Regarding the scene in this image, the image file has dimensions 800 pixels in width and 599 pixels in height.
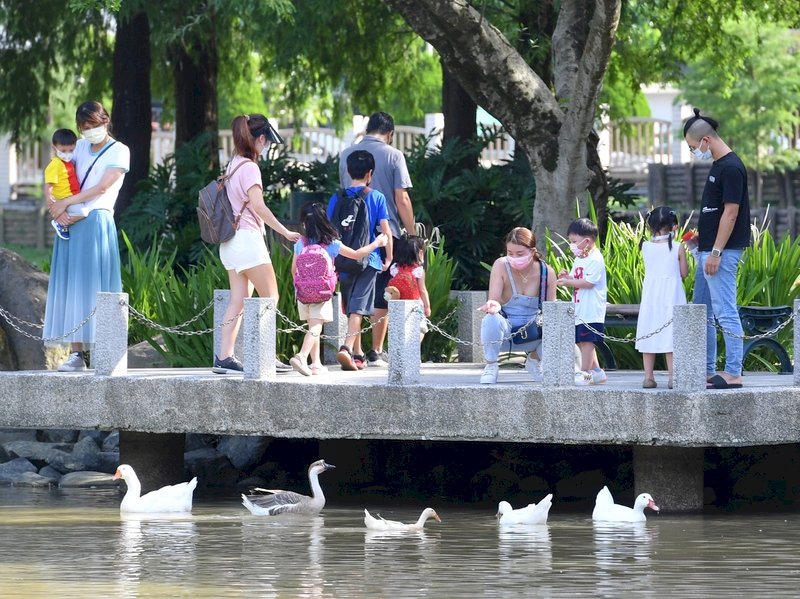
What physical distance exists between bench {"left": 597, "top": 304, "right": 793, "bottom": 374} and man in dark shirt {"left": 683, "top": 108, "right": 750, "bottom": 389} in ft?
1.88

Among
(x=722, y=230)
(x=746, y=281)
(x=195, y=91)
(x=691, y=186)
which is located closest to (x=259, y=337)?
(x=722, y=230)

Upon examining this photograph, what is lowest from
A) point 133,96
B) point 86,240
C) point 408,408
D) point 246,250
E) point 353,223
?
point 408,408

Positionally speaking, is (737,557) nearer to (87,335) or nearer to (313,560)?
(313,560)

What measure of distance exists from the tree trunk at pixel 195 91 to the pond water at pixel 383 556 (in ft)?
39.0

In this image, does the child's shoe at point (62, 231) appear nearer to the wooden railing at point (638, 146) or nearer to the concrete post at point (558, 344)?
the concrete post at point (558, 344)

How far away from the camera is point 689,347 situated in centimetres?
1145

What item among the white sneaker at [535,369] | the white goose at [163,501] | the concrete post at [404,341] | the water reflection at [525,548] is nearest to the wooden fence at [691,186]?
the white sneaker at [535,369]

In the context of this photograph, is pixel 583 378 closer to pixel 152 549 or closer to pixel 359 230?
pixel 359 230

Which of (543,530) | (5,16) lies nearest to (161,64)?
(5,16)

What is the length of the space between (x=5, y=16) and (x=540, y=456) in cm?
1224

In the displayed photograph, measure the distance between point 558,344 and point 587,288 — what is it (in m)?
0.68

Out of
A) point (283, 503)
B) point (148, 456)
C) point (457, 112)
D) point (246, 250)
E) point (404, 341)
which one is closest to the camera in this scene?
point (404, 341)

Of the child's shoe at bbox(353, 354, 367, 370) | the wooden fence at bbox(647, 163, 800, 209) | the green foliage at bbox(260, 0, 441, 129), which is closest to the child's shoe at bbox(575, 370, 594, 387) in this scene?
the child's shoe at bbox(353, 354, 367, 370)

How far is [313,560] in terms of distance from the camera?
33.9ft
